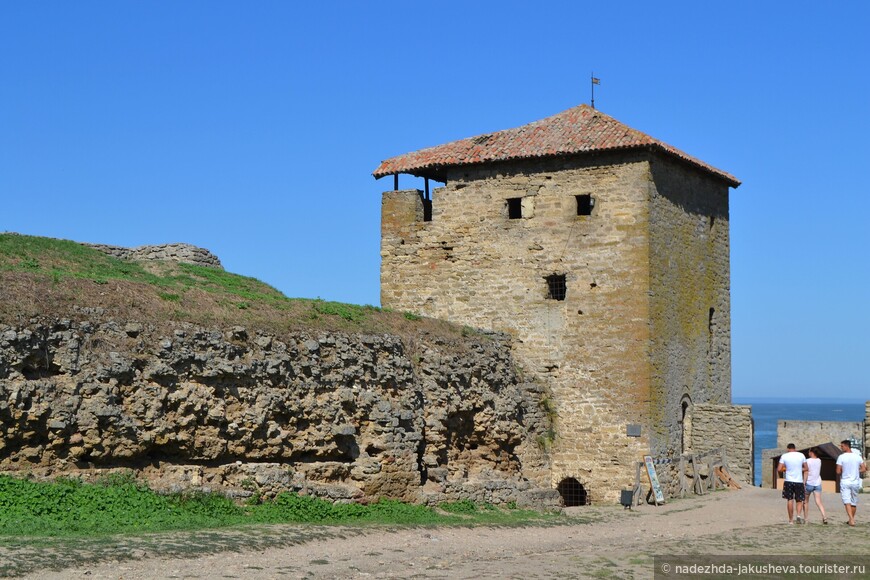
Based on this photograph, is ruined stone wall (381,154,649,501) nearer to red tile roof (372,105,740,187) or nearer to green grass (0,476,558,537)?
red tile roof (372,105,740,187)

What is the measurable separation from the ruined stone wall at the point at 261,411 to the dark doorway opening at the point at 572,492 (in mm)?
1545

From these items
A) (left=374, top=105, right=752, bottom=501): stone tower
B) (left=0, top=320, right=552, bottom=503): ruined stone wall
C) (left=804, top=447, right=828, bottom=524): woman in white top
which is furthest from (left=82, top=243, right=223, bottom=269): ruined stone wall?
(left=804, top=447, right=828, bottom=524): woman in white top

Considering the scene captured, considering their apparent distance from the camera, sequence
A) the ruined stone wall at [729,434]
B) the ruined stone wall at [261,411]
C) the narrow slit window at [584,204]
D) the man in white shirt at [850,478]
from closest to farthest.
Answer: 1. the ruined stone wall at [261,411]
2. the man in white shirt at [850,478]
3. the narrow slit window at [584,204]
4. the ruined stone wall at [729,434]

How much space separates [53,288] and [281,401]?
13.3 ft

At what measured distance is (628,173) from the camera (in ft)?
79.7

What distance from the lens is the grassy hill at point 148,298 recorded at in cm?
1691

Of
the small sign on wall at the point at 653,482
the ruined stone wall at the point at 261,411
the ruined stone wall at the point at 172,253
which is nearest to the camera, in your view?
the ruined stone wall at the point at 261,411

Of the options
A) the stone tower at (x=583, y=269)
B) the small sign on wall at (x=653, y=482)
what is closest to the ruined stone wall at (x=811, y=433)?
the stone tower at (x=583, y=269)

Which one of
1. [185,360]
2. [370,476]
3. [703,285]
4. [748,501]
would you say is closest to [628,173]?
[703,285]

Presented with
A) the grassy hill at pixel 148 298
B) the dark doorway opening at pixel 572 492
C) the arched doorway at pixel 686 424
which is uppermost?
the grassy hill at pixel 148 298

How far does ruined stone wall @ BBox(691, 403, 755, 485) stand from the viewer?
25.8m

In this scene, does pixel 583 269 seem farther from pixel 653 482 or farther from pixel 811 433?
pixel 811 433

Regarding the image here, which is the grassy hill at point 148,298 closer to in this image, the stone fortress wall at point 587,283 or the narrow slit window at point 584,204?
the stone fortress wall at point 587,283

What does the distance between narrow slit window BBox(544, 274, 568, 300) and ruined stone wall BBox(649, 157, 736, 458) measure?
2066 millimetres
